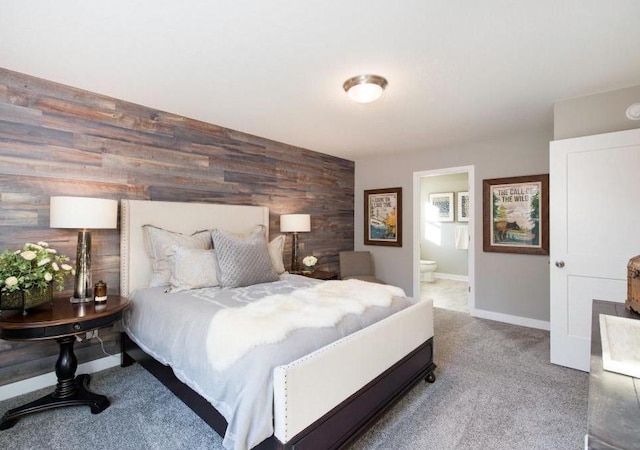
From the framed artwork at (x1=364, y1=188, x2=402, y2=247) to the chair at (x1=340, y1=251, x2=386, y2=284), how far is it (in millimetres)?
395

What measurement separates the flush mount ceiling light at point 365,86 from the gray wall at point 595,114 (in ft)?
5.84

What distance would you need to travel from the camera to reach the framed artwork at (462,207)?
700 cm

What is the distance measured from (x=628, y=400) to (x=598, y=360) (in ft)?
0.91

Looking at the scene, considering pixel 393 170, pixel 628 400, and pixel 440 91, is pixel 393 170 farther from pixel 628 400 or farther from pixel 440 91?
pixel 628 400

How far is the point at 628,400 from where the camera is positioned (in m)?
0.78

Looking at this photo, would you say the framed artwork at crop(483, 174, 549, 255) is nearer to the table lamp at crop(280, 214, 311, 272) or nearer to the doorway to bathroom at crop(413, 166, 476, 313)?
the doorway to bathroom at crop(413, 166, 476, 313)

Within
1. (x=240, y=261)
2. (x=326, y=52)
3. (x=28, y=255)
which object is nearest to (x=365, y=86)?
(x=326, y=52)

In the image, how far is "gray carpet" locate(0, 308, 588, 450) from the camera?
5.94ft

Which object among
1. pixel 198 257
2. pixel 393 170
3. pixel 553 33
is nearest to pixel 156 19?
pixel 198 257

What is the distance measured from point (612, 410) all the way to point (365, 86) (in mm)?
2290

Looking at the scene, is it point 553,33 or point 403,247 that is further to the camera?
point 403,247

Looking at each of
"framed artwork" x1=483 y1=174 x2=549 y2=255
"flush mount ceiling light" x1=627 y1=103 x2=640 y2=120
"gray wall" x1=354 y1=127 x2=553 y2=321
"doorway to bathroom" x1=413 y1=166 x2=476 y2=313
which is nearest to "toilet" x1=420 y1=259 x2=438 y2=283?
"doorway to bathroom" x1=413 y1=166 x2=476 y2=313

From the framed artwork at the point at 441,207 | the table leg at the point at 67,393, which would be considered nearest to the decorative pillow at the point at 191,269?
the table leg at the point at 67,393

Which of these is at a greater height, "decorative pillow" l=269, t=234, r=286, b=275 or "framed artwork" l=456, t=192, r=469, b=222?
"framed artwork" l=456, t=192, r=469, b=222
